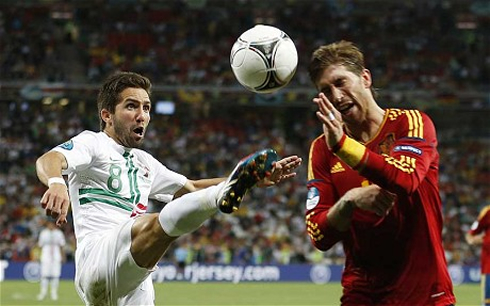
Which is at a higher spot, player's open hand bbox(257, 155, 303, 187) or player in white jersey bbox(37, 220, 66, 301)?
player's open hand bbox(257, 155, 303, 187)

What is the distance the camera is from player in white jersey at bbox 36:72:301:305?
489 centimetres

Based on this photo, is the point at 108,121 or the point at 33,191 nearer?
the point at 108,121

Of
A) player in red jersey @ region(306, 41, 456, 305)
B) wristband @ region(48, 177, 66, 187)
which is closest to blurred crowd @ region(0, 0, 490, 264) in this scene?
wristband @ region(48, 177, 66, 187)

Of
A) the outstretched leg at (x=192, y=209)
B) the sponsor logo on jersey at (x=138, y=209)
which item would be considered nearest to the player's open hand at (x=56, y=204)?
the outstretched leg at (x=192, y=209)

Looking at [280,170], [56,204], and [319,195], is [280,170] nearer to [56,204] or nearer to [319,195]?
[319,195]

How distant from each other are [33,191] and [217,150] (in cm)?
717

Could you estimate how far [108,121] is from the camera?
6586 mm

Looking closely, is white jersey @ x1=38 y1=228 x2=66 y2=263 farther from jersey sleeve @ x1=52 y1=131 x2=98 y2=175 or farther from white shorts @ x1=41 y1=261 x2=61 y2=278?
jersey sleeve @ x1=52 y1=131 x2=98 y2=175

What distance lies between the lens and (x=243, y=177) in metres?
4.67

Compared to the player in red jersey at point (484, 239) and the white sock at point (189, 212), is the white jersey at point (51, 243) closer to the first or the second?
the player in red jersey at point (484, 239)

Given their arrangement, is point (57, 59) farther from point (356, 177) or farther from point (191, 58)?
point (356, 177)

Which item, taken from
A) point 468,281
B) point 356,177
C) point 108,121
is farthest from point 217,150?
point 356,177

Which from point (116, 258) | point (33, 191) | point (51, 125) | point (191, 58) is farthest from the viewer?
point (191, 58)

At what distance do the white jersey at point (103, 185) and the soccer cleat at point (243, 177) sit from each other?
1671 millimetres
